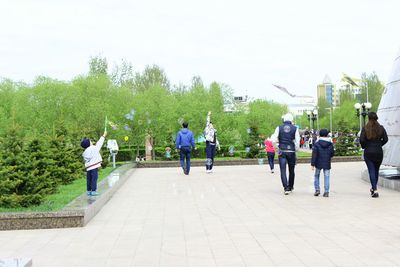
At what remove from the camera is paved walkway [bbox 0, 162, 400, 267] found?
6.59 metres

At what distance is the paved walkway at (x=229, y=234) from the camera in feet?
21.6

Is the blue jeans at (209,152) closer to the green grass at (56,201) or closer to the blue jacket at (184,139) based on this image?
the blue jacket at (184,139)

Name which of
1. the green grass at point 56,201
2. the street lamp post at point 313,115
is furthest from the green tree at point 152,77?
the green grass at point 56,201

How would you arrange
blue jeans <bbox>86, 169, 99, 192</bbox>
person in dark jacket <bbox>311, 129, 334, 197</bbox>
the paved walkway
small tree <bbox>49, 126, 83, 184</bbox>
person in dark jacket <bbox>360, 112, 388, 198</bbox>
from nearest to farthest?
the paved walkway
blue jeans <bbox>86, 169, 99, 192</bbox>
person in dark jacket <bbox>360, 112, 388, 198</bbox>
person in dark jacket <bbox>311, 129, 334, 197</bbox>
small tree <bbox>49, 126, 83, 184</bbox>

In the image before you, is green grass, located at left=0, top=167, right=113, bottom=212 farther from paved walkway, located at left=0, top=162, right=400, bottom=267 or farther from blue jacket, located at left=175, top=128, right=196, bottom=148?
blue jacket, located at left=175, top=128, right=196, bottom=148

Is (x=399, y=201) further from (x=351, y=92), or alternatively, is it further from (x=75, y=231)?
(x=351, y=92)

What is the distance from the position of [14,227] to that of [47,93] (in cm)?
3661

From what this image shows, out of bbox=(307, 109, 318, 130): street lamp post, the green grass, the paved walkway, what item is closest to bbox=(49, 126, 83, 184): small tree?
the green grass

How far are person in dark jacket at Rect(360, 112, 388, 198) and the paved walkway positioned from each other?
1.74 feet

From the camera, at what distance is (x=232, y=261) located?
6418 mm

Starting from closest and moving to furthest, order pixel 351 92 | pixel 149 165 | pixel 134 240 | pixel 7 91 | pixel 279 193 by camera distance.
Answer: pixel 134 240 → pixel 279 193 → pixel 149 165 → pixel 7 91 → pixel 351 92

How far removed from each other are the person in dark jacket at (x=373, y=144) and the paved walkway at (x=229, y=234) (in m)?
0.53

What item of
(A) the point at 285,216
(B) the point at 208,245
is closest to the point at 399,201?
(A) the point at 285,216

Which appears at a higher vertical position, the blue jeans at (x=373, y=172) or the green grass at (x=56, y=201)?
the blue jeans at (x=373, y=172)
